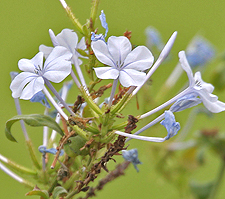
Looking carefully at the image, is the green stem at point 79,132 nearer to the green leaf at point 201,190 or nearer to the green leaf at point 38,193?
the green leaf at point 38,193

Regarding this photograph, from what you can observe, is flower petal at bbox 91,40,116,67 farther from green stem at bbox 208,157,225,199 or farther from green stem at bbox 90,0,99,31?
green stem at bbox 208,157,225,199

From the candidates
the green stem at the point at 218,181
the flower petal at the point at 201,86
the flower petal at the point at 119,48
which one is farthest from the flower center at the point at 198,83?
the green stem at the point at 218,181

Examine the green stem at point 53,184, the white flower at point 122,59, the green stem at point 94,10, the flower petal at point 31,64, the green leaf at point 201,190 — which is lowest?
the green leaf at point 201,190

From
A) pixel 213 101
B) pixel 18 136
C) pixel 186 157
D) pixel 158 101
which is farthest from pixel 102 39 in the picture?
pixel 18 136

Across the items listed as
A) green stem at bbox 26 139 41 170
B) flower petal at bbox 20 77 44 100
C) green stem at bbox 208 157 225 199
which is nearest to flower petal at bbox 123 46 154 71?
flower petal at bbox 20 77 44 100

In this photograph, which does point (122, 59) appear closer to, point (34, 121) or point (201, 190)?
point (34, 121)

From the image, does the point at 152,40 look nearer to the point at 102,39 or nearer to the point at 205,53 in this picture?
the point at 205,53
